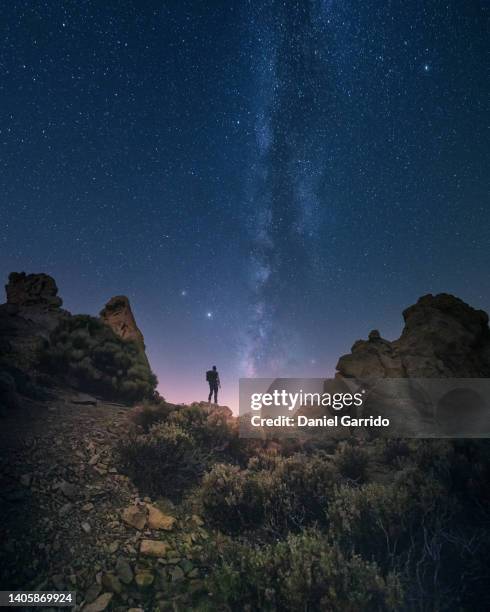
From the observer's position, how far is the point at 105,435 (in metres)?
7.20

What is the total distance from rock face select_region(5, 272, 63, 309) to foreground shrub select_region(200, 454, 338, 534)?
62.9 feet

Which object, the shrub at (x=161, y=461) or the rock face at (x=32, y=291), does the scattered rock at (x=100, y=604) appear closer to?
the shrub at (x=161, y=461)

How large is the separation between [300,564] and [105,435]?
515 centimetres

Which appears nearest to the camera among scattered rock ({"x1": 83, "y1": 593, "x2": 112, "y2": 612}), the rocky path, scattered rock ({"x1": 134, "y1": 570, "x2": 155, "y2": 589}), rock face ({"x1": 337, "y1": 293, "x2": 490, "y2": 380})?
scattered rock ({"x1": 83, "y1": 593, "x2": 112, "y2": 612})

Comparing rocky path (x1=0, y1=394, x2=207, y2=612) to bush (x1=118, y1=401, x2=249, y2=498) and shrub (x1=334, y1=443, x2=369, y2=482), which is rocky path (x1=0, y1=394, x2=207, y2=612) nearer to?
bush (x1=118, y1=401, x2=249, y2=498)

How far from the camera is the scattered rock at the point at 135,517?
4.89 metres

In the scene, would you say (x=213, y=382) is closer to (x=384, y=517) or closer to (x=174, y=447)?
→ (x=174, y=447)

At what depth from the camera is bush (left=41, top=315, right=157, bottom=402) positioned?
35.7 ft

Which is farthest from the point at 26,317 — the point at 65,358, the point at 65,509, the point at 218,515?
the point at 218,515

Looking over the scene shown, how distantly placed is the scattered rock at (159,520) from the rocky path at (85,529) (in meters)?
0.01

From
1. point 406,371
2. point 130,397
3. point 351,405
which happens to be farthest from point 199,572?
point 406,371

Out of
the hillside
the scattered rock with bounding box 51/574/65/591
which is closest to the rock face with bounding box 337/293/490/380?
the hillside

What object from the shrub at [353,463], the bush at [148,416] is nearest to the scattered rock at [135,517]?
the bush at [148,416]

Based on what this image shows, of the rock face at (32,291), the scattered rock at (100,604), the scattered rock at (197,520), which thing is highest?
the rock face at (32,291)
